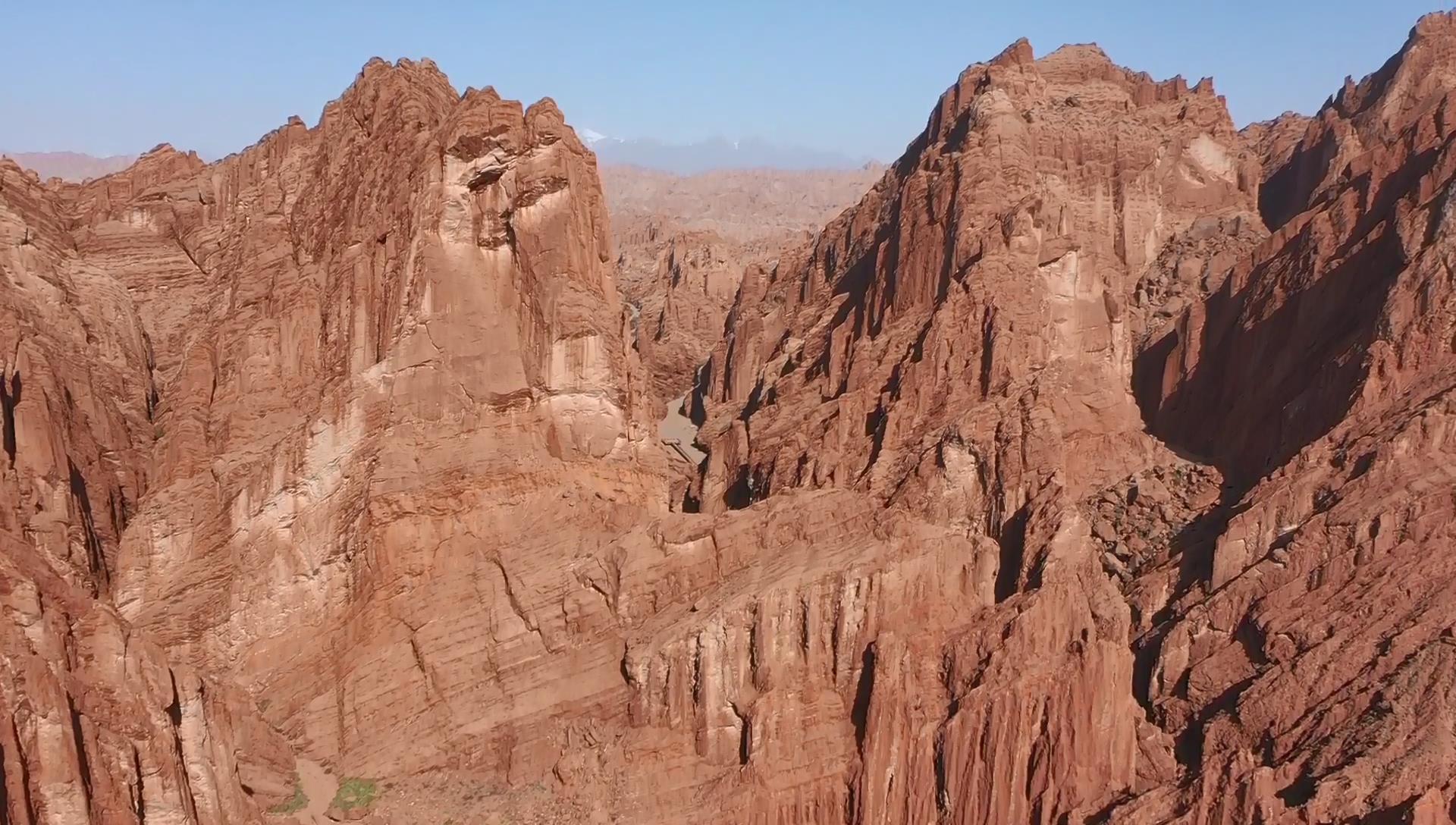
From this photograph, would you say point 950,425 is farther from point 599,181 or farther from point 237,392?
point 237,392

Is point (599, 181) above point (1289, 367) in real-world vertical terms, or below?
above

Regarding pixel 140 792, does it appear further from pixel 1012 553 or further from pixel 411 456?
pixel 1012 553

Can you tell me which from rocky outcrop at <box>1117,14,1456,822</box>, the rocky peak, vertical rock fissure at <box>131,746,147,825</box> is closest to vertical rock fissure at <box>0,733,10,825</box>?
vertical rock fissure at <box>131,746,147,825</box>

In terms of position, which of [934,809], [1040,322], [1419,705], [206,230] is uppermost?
[206,230]

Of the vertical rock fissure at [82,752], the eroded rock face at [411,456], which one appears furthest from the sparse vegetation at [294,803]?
the vertical rock fissure at [82,752]

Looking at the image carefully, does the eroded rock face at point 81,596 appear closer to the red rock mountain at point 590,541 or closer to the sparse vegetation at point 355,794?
the red rock mountain at point 590,541

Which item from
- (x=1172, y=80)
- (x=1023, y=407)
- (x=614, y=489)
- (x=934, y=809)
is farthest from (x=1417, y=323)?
(x=1172, y=80)
